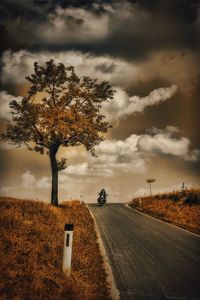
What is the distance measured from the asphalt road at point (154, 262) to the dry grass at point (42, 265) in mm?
579

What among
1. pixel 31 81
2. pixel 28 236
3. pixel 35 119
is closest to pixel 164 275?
pixel 28 236

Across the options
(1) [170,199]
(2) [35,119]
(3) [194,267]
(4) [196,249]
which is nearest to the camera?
(3) [194,267]

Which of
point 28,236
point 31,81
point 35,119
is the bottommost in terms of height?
point 28,236

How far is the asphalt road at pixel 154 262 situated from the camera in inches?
245

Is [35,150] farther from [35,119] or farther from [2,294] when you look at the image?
[2,294]

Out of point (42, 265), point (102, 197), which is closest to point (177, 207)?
point (102, 197)

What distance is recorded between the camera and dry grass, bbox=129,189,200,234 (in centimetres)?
1866

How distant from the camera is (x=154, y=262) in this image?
8.50m

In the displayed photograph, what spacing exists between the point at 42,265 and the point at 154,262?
3282 mm

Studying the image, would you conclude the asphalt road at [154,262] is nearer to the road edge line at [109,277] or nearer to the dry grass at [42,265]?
the road edge line at [109,277]

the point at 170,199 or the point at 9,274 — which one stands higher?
the point at 170,199

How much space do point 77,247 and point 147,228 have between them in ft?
22.3

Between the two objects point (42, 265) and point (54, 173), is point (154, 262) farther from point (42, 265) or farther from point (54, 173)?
point (54, 173)

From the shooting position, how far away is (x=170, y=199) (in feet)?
89.4
